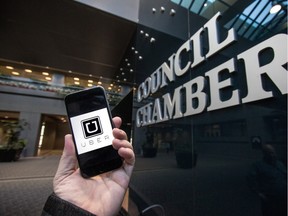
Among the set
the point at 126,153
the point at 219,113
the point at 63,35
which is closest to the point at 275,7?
the point at 219,113

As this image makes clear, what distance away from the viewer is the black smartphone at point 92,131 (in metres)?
0.60

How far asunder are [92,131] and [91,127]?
0.02 metres

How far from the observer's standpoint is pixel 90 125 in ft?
2.14

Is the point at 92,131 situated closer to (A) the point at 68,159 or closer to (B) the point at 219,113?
(A) the point at 68,159

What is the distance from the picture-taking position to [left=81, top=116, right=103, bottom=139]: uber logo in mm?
642

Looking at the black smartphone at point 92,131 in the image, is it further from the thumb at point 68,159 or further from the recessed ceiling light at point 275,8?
the recessed ceiling light at point 275,8

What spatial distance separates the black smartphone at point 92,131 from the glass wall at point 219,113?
2.06ft

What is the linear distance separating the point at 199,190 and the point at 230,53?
34.1 inches

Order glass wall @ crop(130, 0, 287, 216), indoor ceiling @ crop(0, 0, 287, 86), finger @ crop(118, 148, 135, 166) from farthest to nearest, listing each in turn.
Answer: indoor ceiling @ crop(0, 0, 287, 86)
glass wall @ crop(130, 0, 287, 216)
finger @ crop(118, 148, 135, 166)

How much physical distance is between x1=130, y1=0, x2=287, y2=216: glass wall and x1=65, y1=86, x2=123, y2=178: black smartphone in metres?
0.63

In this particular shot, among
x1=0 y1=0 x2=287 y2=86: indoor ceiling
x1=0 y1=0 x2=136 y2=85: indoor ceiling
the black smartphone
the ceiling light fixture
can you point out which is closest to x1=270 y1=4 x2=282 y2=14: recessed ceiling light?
the ceiling light fixture

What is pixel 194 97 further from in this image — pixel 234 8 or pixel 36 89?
pixel 36 89

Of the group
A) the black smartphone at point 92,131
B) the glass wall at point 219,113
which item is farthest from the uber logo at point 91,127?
the glass wall at point 219,113

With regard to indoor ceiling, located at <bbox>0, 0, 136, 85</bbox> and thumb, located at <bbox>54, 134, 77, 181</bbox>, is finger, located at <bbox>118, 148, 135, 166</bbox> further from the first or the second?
indoor ceiling, located at <bbox>0, 0, 136, 85</bbox>
